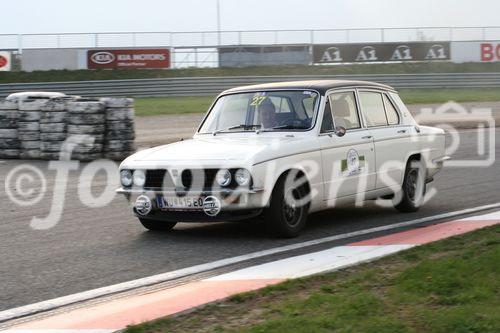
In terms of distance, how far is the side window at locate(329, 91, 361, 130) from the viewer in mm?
8242

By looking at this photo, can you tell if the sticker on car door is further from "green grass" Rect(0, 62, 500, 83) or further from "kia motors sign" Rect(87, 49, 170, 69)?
"kia motors sign" Rect(87, 49, 170, 69)

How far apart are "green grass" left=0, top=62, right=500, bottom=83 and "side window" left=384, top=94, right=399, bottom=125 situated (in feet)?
105

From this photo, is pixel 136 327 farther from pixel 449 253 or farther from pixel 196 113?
pixel 196 113

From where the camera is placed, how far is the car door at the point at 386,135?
858cm

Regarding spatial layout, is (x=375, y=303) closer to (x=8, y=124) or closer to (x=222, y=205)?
(x=222, y=205)

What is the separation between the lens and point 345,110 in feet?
27.6

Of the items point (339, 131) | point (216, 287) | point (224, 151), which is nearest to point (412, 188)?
point (339, 131)

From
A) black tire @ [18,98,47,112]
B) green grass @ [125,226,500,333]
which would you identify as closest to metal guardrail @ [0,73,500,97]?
black tire @ [18,98,47,112]

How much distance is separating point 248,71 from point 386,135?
108ft

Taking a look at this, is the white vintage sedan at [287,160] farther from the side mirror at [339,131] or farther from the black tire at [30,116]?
the black tire at [30,116]

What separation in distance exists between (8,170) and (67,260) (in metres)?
7.67

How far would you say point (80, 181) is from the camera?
12055 millimetres

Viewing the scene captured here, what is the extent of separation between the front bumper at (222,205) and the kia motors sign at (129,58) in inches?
1394

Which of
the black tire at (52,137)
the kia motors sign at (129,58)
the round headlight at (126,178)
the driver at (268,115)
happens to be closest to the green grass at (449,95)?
the kia motors sign at (129,58)
